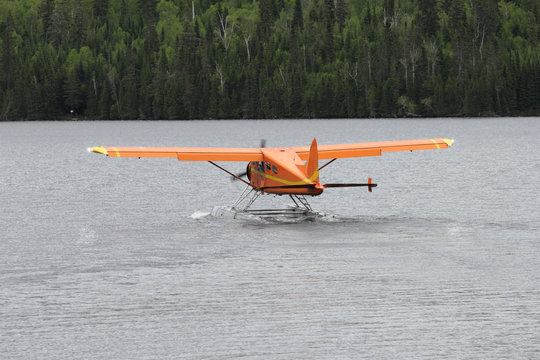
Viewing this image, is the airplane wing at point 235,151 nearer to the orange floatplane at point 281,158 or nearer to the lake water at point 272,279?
the orange floatplane at point 281,158

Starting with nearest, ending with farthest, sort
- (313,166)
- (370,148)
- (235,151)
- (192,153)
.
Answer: (313,166) → (192,153) → (235,151) → (370,148)

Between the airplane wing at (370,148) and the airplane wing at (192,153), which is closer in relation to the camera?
the airplane wing at (192,153)

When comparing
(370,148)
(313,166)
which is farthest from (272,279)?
(370,148)

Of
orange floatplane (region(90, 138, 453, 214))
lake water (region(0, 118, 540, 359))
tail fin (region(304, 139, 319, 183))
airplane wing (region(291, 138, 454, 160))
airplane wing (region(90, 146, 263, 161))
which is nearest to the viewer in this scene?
lake water (region(0, 118, 540, 359))

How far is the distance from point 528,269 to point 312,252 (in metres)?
5.51

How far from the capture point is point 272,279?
790 inches

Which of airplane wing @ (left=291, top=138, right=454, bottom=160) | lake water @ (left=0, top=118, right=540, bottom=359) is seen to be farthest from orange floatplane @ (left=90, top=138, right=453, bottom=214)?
lake water @ (left=0, top=118, right=540, bottom=359)

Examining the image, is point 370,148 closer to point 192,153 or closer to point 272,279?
point 192,153

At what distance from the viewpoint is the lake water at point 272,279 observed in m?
15.0

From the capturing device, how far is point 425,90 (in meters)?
183

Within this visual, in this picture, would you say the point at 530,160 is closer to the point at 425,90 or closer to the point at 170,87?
the point at 425,90

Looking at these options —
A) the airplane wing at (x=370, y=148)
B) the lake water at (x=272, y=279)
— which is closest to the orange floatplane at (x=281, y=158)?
the airplane wing at (x=370, y=148)

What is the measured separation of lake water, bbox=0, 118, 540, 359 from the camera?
15000 millimetres

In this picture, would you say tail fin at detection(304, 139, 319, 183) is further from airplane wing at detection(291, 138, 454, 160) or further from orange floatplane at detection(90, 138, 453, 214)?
airplane wing at detection(291, 138, 454, 160)
